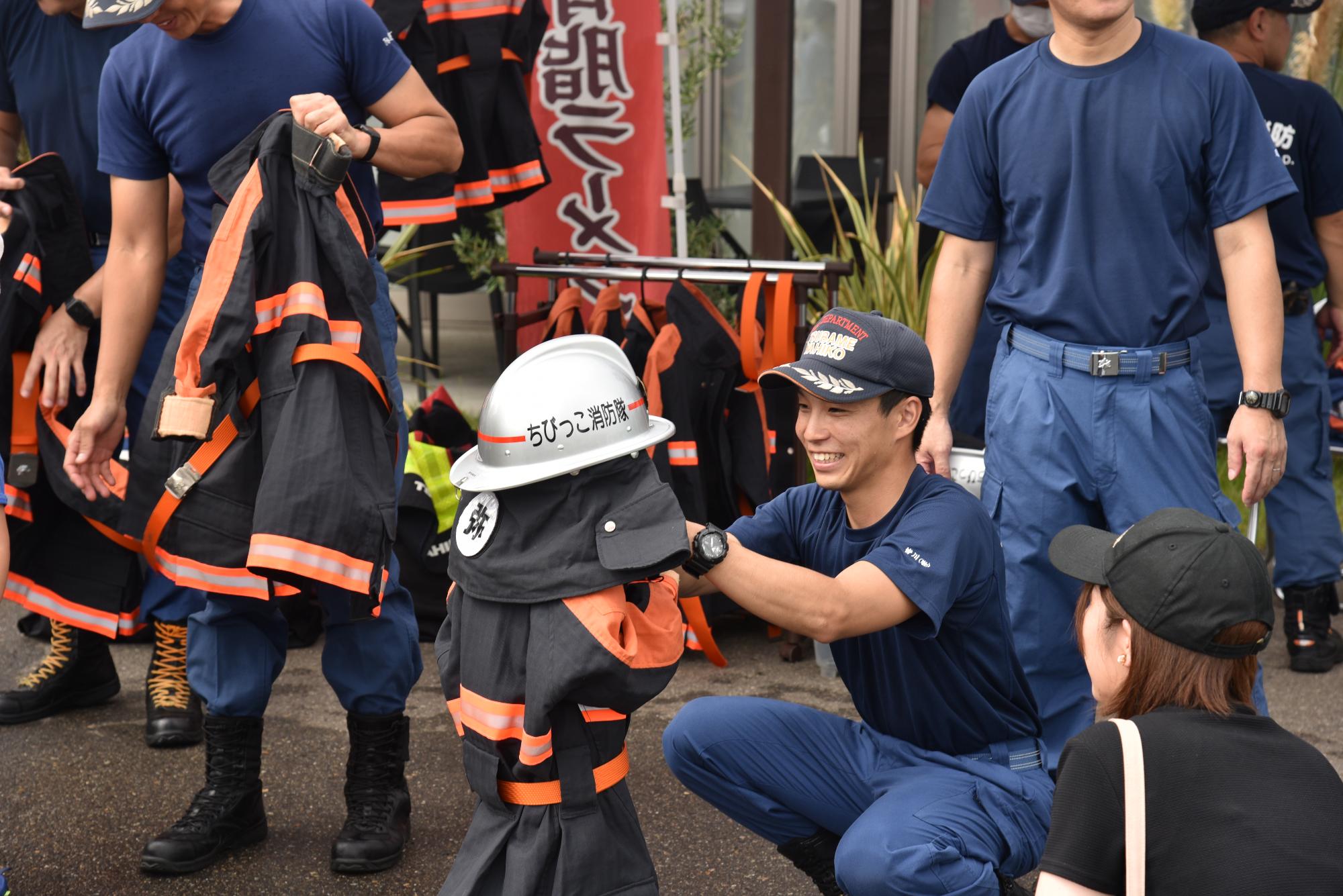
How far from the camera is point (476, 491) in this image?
2.29 metres

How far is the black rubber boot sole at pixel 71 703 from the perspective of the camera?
409 cm

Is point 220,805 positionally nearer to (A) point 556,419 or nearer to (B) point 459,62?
(A) point 556,419

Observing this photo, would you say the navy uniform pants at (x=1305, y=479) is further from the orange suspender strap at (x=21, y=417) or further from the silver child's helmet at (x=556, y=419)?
the orange suspender strap at (x=21, y=417)

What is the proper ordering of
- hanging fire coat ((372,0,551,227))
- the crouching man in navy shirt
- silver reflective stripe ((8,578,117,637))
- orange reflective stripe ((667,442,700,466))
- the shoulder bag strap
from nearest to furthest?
the shoulder bag strap < the crouching man in navy shirt < silver reflective stripe ((8,578,117,637)) < orange reflective stripe ((667,442,700,466)) < hanging fire coat ((372,0,551,227))

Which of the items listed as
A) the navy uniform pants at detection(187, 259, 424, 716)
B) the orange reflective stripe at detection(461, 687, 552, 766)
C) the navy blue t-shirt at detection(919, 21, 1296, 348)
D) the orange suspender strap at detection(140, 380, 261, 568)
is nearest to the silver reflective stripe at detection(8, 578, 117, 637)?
the navy uniform pants at detection(187, 259, 424, 716)

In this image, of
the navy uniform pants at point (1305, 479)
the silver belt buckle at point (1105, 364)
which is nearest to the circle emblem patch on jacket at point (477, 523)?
the silver belt buckle at point (1105, 364)

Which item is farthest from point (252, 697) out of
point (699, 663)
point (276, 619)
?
point (699, 663)

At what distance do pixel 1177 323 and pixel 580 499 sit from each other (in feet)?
4.84

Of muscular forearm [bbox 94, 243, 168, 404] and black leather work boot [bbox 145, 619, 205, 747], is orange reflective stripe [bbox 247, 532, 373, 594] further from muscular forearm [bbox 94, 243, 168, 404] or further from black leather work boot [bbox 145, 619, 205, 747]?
black leather work boot [bbox 145, 619, 205, 747]

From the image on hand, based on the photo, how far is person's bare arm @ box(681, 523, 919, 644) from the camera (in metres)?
2.39

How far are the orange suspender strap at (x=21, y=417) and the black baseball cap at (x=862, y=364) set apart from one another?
2191 mm

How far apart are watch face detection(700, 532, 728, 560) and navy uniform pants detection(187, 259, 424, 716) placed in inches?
42.7

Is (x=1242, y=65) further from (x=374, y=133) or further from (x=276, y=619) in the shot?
(x=276, y=619)

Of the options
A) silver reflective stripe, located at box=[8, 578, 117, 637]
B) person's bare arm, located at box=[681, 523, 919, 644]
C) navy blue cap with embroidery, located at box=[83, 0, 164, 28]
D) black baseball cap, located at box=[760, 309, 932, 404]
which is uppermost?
navy blue cap with embroidery, located at box=[83, 0, 164, 28]
